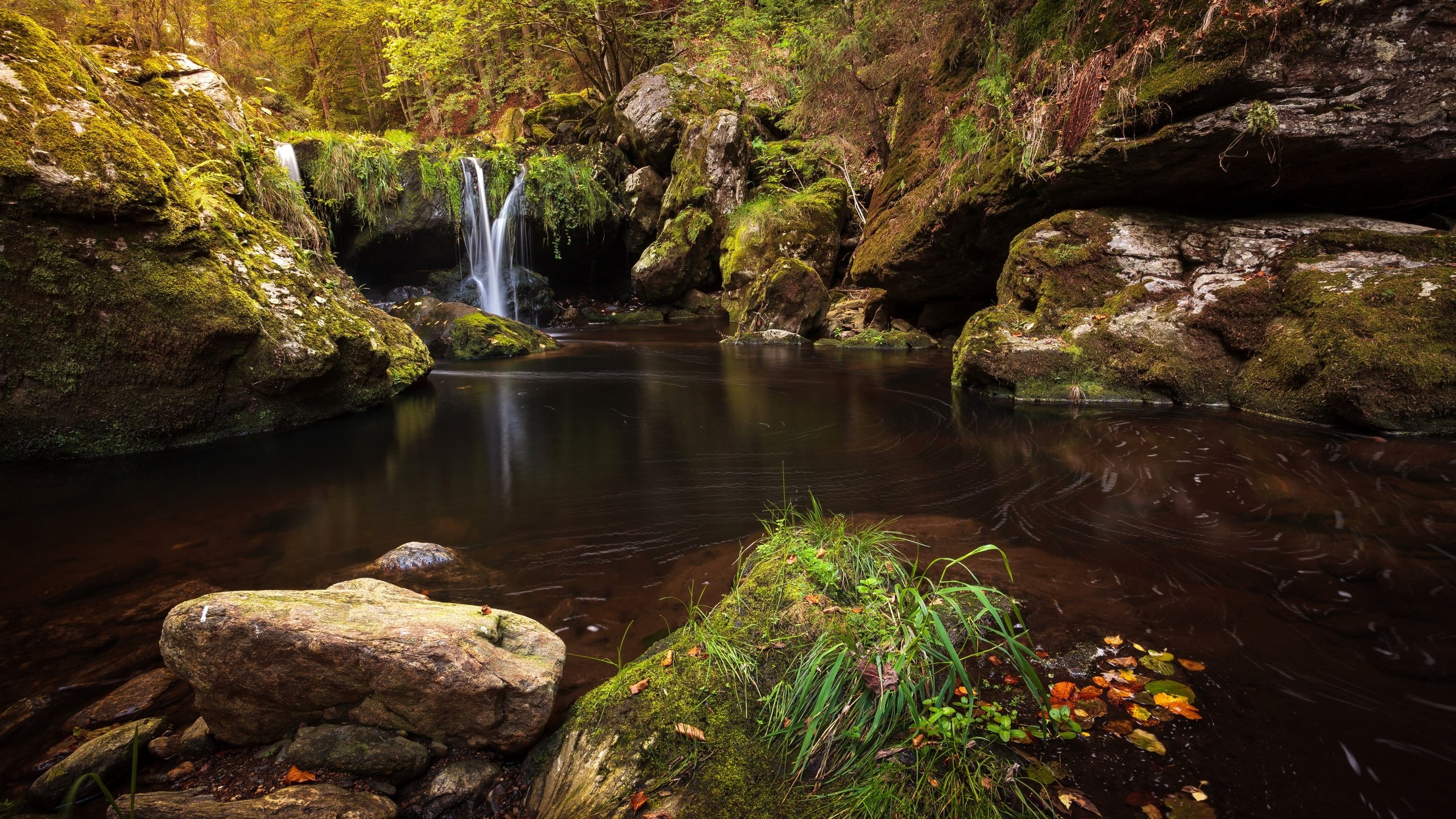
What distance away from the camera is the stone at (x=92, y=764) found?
194 cm

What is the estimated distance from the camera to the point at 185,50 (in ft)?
37.5

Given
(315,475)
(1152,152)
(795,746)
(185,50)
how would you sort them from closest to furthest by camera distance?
(795,746), (315,475), (1152,152), (185,50)

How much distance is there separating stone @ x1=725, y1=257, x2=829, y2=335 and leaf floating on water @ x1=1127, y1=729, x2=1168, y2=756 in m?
12.7

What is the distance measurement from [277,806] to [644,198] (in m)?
20.1

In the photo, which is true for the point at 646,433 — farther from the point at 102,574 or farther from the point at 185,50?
the point at 185,50

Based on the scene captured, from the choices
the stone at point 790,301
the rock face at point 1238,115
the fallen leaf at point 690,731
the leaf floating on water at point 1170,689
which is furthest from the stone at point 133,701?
the stone at point 790,301

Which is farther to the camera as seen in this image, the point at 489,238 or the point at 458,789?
the point at 489,238

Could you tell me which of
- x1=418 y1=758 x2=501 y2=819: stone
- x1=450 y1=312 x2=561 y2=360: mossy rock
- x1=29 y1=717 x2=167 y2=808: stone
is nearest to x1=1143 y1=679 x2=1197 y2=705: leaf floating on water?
x1=418 y1=758 x2=501 y2=819: stone

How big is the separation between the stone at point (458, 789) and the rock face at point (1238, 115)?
8.31 m

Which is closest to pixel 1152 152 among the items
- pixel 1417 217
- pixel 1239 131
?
pixel 1239 131

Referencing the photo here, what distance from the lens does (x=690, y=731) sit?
198 cm

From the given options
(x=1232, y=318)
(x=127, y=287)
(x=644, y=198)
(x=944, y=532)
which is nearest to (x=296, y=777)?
(x=944, y=532)

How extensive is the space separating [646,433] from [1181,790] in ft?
18.8

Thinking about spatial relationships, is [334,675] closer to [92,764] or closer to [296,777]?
[296,777]
